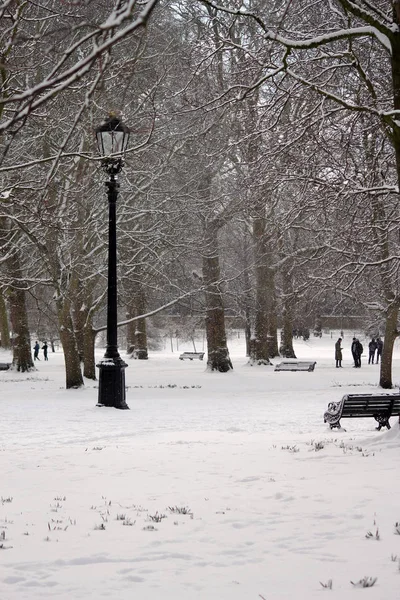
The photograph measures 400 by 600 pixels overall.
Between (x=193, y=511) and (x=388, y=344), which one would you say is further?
(x=388, y=344)

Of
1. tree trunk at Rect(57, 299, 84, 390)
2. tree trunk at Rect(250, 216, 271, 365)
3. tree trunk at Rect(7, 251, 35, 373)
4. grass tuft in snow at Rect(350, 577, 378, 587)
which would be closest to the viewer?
grass tuft in snow at Rect(350, 577, 378, 587)

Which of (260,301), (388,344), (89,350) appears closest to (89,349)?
(89,350)

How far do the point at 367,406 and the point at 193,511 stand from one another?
21.9 feet

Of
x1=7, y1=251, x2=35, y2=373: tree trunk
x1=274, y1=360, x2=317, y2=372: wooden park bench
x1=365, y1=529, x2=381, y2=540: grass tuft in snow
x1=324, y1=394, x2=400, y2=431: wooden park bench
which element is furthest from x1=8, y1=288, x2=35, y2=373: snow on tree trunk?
x1=365, y1=529, x2=381, y2=540: grass tuft in snow

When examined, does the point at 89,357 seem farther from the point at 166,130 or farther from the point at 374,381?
the point at 374,381

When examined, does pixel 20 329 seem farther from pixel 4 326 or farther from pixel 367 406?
pixel 367 406

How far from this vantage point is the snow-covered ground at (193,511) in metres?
4.74

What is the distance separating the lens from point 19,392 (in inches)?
834

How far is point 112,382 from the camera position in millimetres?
15125

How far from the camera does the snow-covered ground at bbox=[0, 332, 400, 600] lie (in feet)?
15.6

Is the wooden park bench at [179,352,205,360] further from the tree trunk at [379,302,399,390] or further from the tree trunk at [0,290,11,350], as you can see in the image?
the tree trunk at [379,302,399,390]

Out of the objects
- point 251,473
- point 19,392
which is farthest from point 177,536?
point 19,392

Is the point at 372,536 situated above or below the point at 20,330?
below

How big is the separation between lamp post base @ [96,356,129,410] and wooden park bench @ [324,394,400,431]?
4111 millimetres
